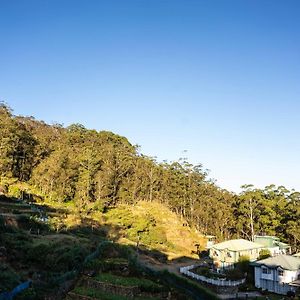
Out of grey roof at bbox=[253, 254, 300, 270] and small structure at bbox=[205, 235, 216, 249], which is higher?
small structure at bbox=[205, 235, 216, 249]

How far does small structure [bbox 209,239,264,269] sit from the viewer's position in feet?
135

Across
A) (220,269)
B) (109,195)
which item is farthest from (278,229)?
(109,195)

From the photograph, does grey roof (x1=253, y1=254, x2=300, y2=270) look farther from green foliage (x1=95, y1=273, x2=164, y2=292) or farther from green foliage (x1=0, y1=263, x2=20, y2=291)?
green foliage (x1=0, y1=263, x2=20, y2=291)

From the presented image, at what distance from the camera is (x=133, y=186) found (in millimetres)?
66875

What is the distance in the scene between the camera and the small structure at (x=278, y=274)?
33406 millimetres

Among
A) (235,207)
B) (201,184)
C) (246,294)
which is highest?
(201,184)

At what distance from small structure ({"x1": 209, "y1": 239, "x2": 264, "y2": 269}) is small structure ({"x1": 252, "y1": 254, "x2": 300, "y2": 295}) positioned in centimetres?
484

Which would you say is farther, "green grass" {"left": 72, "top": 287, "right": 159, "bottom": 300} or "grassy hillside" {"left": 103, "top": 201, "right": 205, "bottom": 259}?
"grassy hillside" {"left": 103, "top": 201, "right": 205, "bottom": 259}

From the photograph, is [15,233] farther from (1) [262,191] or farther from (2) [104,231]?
(1) [262,191]

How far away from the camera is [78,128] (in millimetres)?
89562

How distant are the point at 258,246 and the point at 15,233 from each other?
27328mm

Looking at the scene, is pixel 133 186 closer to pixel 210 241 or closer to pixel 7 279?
pixel 210 241

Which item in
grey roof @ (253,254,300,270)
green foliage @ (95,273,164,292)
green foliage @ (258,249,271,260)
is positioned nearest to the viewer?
green foliage @ (95,273,164,292)

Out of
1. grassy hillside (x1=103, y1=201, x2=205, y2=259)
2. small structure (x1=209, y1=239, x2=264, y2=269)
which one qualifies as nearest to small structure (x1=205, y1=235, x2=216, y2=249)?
grassy hillside (x1=103, y1=201, x2=205, y2=259)
